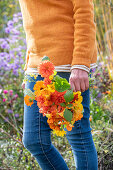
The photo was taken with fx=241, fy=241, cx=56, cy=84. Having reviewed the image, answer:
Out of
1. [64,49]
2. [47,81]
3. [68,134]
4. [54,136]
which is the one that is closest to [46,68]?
[47,81]

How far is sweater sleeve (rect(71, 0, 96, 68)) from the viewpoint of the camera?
1.06 meters

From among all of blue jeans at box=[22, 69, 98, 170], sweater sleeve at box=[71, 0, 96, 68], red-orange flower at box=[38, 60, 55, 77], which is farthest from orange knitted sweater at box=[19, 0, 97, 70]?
red-orange flower at box=[38, 60, 55, 77]

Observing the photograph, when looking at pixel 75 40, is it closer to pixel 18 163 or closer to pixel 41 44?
pixel 41 44

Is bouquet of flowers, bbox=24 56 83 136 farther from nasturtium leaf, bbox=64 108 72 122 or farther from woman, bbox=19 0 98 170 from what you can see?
woman, bbox=19 0 98 170

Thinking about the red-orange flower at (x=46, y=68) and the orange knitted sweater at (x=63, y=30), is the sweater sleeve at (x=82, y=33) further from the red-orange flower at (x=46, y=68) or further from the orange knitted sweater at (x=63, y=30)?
the red-orange flower at (x=46, y=68)

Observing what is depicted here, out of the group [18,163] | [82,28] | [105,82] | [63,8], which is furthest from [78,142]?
[105,82]

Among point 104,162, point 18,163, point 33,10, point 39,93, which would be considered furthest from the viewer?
point 18,163

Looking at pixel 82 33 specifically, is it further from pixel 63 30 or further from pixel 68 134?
pixel 68 134

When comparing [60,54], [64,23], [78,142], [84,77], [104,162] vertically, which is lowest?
[104,162]

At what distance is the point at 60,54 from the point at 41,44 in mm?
109

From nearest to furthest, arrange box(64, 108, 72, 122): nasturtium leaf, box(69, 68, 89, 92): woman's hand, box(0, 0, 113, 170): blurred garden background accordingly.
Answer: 1. box(64, 108, 72, 122): nasturtium leaf
2. box(69, 68, 89, 92): woman's hand
3. box(0, 0, 113, 170): blurred garden background

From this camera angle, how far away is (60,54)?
110cm

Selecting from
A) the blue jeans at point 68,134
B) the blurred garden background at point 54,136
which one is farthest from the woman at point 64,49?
the blurred garden background at point 54,136

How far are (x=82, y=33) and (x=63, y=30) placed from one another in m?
0.10
